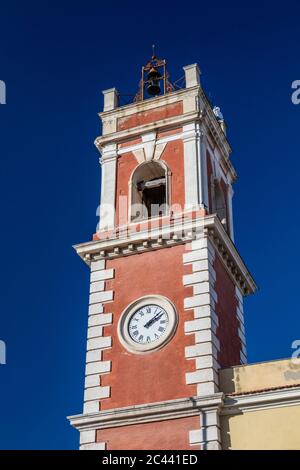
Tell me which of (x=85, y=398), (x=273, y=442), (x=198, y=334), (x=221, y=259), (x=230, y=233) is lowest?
(x=273, y=442)

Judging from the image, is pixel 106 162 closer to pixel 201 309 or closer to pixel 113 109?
pixel 113 109

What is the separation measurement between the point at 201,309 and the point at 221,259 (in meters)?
2.29

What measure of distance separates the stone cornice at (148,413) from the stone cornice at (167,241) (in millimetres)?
4216

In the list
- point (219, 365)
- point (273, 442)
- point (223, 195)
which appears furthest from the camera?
point (223, 195)

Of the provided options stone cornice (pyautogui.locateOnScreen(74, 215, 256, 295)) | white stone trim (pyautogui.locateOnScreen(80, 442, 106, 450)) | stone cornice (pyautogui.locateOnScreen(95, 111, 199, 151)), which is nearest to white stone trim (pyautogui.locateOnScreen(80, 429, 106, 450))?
white stone trim (pyautogui.locateOnScreen(80, 442, 106, 450))

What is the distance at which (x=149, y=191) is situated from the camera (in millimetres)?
22516

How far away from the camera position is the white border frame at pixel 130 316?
18516 mm

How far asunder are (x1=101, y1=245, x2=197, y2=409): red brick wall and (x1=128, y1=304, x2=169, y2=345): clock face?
340 millimetres

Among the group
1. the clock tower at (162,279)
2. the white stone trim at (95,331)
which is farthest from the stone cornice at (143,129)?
the white stone trim at (95,331)

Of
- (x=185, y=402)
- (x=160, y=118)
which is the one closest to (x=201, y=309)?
(x=185, y=402)

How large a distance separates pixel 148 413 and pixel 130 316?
8.72 feet

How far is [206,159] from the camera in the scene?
2203cm

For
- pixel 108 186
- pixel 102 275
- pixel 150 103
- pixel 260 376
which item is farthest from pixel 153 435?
pixel 150 103

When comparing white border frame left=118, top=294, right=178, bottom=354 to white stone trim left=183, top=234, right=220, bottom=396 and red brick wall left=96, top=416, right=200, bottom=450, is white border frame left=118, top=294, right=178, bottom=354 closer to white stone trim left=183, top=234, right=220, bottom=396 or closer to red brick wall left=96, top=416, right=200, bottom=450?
white stone trim left=183, top=234, right=220, bottom=396
